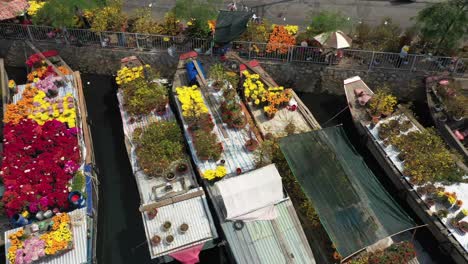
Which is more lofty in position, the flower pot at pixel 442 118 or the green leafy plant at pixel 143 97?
the green leafy plant at pixel 143 97

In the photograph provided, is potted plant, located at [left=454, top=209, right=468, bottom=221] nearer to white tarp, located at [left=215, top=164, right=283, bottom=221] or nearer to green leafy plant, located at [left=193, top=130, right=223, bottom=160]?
white tarp, located at [left=215, top=164, right=283, bottom=221]

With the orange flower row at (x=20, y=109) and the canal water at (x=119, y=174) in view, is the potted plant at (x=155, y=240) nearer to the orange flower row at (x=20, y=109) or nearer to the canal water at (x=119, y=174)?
the canal water at (x=119, y=174)

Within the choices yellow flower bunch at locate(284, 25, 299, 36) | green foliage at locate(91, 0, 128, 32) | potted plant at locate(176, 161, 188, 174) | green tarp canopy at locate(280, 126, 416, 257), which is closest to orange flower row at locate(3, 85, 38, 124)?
green foliage at locate(91, 0, 128, 32)

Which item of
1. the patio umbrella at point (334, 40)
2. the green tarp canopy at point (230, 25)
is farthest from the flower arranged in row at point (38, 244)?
the patio umbrella at point (334, 40)

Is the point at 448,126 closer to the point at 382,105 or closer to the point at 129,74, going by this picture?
the point at 382,105

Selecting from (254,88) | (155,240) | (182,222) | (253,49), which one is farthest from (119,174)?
(253,49)

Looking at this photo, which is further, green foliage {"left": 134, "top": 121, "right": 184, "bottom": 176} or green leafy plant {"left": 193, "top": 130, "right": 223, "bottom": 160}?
green leafy plant {"left": 193, "top": 130, "right": 223, "bottom": 160}
